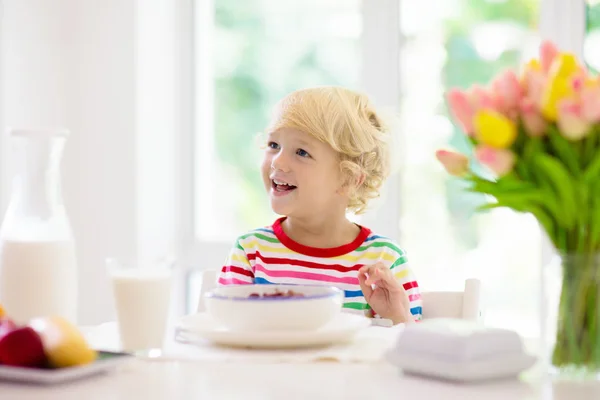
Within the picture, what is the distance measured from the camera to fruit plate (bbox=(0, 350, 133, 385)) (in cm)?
97

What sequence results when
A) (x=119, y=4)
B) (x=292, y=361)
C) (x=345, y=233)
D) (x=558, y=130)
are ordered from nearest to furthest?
1. (x=558, y=130)
2. (x=292, y=361)
3. (x=345, y=233)
4. (x=119, y=4)

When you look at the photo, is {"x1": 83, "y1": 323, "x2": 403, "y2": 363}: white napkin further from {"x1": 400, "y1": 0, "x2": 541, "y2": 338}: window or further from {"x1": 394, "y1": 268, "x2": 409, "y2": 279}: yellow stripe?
{"x1": 400, "y1": 0, "x2": 541, "y2": 338}: window

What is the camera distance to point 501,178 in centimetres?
102

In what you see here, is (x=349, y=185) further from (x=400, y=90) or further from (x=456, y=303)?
(x=400, y=90)

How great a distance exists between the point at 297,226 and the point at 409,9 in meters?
1.40

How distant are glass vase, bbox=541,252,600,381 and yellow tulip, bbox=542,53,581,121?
0.17 meters

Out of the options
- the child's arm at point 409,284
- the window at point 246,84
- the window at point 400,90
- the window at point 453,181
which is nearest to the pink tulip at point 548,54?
the child's arm at point 409,284

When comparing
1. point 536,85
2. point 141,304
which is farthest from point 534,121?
point 141,304

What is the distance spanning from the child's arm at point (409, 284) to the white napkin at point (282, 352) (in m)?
0.46

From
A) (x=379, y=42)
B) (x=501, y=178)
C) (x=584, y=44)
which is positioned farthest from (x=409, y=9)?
(x=501, y=178)

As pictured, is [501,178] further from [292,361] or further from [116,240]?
[116,240]

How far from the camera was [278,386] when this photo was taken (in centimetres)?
98

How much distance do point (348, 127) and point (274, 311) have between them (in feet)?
2.99

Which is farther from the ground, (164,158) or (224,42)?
(224,42)
